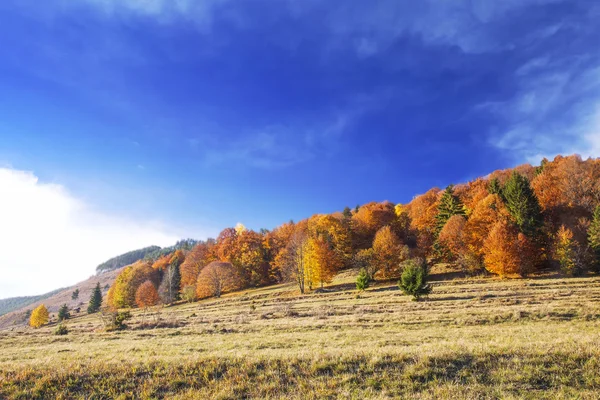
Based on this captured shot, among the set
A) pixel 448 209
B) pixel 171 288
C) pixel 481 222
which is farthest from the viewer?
pixel 171 288

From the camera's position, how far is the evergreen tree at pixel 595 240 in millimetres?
44406

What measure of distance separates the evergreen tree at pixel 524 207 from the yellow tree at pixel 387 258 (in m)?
22.3

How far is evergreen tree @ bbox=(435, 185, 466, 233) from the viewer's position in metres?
69.1

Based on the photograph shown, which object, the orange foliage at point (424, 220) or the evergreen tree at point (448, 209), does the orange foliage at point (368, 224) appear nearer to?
the orange foliage at point (424, 220)

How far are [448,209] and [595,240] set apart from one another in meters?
27.6

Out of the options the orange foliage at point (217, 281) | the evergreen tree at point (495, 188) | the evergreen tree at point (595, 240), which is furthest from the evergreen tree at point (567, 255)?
the orange foliage at point (217, 281)

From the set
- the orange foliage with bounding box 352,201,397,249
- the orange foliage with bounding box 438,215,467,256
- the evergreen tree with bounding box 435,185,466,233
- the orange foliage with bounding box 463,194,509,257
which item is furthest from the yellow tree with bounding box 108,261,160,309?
the orange foliage with bounding box 463,194,509,257

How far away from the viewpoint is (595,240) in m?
45.4

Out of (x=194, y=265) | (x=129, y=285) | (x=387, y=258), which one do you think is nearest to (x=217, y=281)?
(x=194, y=265)

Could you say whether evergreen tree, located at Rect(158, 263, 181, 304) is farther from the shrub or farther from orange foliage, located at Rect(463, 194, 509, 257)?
orange foliage, located at Rect(463, 194, 509, 257)

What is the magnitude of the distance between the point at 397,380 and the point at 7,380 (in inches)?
530

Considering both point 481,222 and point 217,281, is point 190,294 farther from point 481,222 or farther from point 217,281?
point 481,222

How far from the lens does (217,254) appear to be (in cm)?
9594

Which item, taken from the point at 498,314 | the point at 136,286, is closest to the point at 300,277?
the point at 498,314
